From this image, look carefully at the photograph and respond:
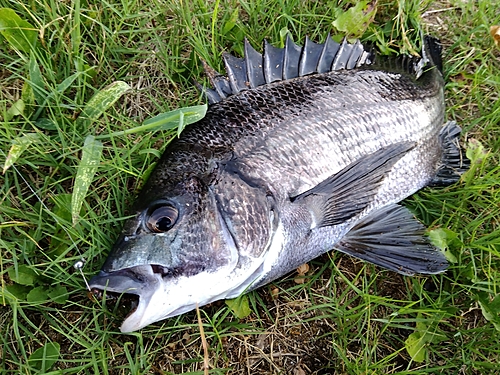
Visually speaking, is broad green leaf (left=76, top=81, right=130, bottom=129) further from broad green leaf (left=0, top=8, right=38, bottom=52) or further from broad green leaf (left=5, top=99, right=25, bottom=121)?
broad green leaf (left=0, top=8, right=38, bottom=52)

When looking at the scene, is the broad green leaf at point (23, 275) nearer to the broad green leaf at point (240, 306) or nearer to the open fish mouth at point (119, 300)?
the open fish mouth at point (119, 300)

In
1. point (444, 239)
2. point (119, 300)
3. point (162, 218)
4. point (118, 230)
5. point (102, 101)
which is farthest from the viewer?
point (444, 239)

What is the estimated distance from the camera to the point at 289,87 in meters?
2.40

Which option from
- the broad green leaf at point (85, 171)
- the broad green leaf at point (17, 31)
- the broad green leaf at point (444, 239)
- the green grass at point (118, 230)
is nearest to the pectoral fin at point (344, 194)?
the green grass at point (118, 230)


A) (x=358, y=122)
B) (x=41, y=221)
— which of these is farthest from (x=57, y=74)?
(x=358, y=122)

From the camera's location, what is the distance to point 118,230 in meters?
2.27

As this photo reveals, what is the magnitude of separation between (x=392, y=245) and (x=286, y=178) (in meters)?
0.80

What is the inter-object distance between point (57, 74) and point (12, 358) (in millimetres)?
1533

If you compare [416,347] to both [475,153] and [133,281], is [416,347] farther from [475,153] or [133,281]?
[133,281]

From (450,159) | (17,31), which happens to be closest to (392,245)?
(450,159)

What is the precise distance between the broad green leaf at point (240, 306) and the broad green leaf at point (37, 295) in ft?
3.03

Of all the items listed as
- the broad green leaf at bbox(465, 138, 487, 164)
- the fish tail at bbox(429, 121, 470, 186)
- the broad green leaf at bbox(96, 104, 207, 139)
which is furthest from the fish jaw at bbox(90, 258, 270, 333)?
the broad green leaf at bbox(465, 138, 487, 164)

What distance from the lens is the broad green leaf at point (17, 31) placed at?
7.48ft

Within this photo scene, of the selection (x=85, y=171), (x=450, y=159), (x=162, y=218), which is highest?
(x=85, y=171)
